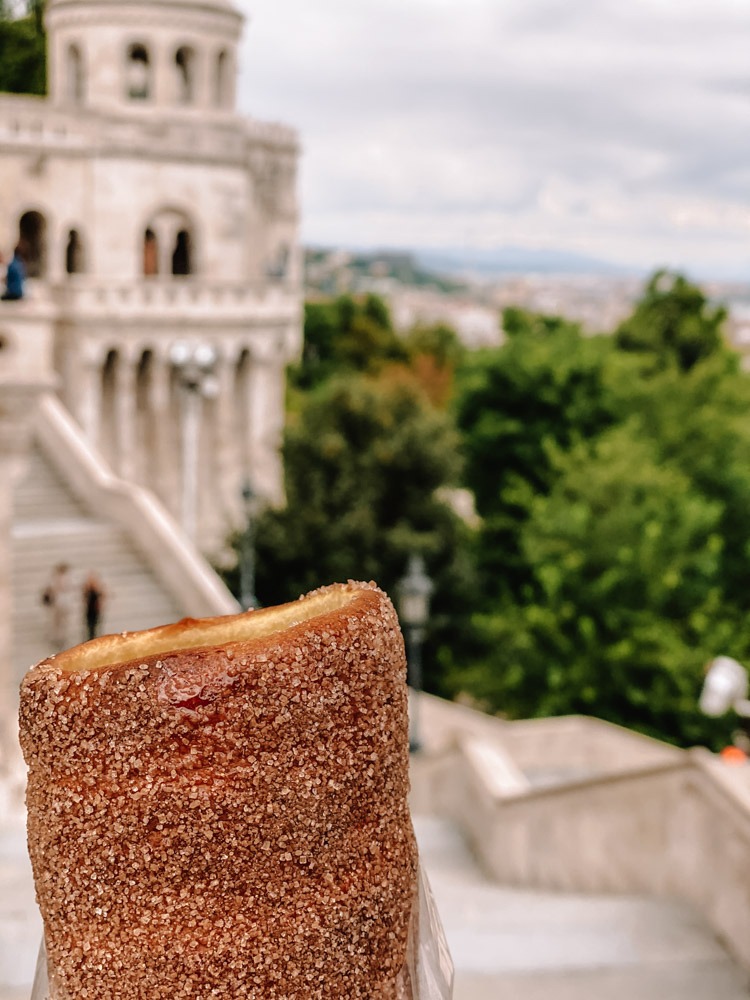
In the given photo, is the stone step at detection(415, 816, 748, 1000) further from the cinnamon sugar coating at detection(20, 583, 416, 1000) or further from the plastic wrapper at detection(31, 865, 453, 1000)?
the cinnamon sugar coating at detection(20, 583, 416, 1000)

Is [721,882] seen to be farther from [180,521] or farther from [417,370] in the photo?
[417,370]

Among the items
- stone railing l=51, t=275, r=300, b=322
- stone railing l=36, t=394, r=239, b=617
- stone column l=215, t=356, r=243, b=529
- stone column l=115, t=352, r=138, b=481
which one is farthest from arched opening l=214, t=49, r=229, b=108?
stone railing l=36, t=394, r=239, b=617

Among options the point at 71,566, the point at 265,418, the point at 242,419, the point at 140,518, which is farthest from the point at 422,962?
the point at 265,418

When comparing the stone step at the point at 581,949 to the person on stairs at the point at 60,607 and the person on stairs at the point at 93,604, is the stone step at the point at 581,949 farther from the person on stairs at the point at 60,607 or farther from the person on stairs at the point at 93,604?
the person on stairs at the point at 60,607

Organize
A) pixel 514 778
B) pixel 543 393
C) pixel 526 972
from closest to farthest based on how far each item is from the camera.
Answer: pixel 526 972
pixel 514 778
pixel 543 393

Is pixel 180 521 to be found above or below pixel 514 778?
below

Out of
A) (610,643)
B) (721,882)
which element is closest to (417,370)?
(610,643)

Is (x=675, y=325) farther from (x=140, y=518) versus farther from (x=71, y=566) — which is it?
(x=71, y=566)
